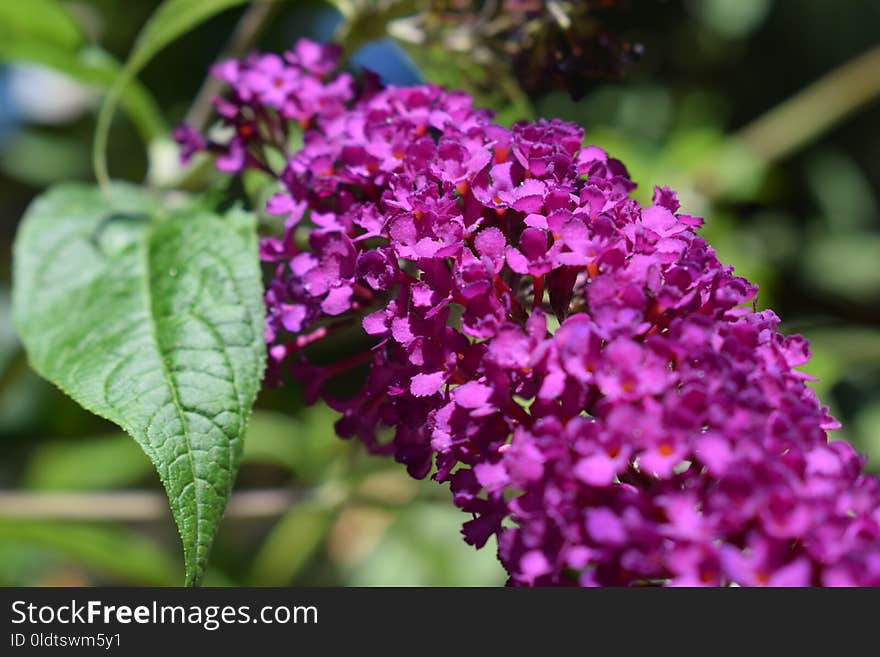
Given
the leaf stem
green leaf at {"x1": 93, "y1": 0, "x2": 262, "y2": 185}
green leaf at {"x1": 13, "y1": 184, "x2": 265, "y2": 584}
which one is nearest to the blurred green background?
the leaf stem

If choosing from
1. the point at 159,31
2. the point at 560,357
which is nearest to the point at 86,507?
the point at 159,31

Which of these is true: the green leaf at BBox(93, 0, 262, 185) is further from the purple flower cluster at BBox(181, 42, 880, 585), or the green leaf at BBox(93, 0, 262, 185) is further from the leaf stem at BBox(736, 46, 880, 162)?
the leaf stem at BBox(736, 46, 880, 162)

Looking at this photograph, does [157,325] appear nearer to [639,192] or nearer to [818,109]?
[639,192]

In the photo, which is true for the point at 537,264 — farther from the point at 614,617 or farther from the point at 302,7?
the point at 302,7

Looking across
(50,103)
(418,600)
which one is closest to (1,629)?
(418,600)

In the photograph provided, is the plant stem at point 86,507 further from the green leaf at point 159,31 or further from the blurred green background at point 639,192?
the green leaf at point 159,31

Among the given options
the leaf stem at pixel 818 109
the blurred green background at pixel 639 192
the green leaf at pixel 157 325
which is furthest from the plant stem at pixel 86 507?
the leaf stem at pixel 818 109

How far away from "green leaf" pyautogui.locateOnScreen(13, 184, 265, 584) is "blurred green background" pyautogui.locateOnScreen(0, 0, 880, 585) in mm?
775

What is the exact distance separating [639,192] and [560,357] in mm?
1122

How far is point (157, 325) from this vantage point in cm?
103

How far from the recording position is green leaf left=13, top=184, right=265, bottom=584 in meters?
0.90

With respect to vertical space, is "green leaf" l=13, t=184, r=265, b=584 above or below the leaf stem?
below

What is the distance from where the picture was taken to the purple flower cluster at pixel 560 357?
708 mm

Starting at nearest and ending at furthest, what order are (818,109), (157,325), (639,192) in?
(157,325) → (639,192) → (818,109)
